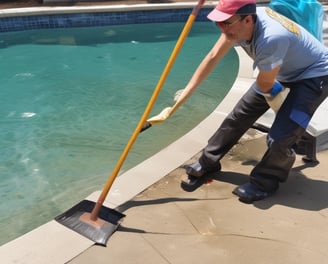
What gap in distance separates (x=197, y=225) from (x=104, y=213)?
597 mm

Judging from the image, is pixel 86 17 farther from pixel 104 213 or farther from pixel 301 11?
pixel 104 213

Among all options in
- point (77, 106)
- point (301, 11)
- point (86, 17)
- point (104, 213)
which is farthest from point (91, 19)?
point (104, 213)

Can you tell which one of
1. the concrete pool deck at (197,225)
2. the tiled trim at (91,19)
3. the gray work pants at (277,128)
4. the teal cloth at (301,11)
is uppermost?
the teal cloth at (301,11)

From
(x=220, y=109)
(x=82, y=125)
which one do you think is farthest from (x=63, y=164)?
(x=220, y=109)

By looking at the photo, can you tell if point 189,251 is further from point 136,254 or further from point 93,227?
point 93,227

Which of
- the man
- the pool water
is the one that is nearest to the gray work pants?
the man

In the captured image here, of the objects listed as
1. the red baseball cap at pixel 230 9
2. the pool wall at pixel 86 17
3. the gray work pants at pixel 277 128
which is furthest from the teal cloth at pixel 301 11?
the pool wall at pixel 86 17

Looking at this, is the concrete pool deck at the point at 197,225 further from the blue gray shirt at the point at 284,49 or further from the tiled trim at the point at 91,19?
the tiled trim at the point at 91,19

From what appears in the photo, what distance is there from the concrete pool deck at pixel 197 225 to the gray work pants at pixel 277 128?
0.18 metres

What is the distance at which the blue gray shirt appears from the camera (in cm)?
255

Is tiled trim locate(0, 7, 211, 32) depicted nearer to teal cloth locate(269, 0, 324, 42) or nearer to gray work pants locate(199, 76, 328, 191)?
teal cloth locate(269, 0, 324, 42)

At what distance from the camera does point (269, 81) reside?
2.65 metres

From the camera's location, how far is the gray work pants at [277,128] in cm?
283

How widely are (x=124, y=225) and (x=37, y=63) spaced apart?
5.26 m
